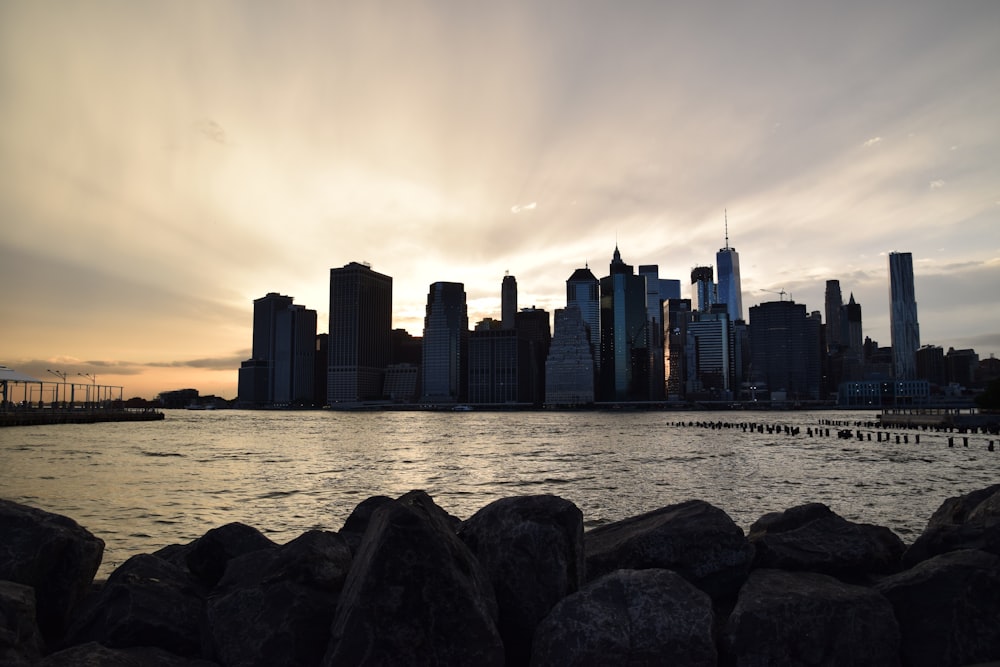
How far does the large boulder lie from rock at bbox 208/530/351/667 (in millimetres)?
2754

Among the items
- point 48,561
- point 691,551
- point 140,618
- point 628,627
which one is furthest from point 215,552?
point 691,551

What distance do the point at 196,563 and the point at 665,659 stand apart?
831 cm

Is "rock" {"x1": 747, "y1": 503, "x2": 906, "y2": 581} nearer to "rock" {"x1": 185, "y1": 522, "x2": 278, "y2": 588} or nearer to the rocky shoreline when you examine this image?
the rocky shoreline

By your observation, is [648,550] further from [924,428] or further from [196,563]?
[924,428]

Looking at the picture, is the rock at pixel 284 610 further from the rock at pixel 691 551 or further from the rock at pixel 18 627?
the rock at pixel 691 551

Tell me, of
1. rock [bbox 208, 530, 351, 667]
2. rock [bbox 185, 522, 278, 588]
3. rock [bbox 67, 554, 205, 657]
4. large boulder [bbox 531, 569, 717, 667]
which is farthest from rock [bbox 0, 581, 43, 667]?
large boulder [bbox 531, 569, 717, 667]

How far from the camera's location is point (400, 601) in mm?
7176

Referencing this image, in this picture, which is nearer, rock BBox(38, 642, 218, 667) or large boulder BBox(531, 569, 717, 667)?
rock BBox(38, 642, 218, 667)

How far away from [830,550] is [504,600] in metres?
5.63

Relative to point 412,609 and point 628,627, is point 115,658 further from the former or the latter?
point 628,627

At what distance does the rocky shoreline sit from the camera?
733 centimetres

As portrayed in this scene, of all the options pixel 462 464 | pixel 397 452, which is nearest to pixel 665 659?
pixel 462 464

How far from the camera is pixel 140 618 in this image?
875 centimetres

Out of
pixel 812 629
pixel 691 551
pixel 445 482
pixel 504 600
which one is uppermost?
pixel 691 551
